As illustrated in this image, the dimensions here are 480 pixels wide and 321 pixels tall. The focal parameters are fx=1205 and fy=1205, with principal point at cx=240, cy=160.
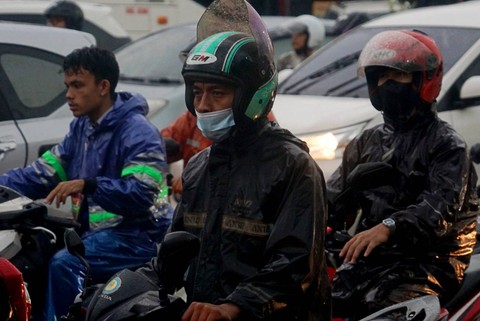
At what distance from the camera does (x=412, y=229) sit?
4.24m

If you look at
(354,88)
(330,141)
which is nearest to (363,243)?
(330,141)

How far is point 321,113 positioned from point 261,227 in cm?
483

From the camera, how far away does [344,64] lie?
9.10m

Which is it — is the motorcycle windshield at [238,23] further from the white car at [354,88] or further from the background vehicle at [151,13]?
the background vehicle at [151,13]

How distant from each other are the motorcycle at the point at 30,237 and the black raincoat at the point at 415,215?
113 cm

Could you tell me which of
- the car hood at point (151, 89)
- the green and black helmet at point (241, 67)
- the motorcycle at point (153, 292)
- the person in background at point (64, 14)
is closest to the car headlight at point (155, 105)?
the car hood at point (151, 89)

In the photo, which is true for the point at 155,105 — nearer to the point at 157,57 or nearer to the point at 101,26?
the point at 157,57

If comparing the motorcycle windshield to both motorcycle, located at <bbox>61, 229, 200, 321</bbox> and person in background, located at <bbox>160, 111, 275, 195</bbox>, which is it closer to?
motorcycle, located at <bbox>61, 229, 200, 321</bbox>

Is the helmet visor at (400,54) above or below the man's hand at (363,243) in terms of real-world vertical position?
above

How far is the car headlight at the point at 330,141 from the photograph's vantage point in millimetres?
8133

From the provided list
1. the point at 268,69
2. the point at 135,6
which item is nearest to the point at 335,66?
the point at 268,69

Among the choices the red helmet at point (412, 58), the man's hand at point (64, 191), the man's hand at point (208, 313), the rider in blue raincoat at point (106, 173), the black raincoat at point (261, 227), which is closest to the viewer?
the man's hand at point (208, 313)

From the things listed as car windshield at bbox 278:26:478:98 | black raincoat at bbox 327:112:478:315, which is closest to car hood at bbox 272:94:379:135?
car windshield at bbox 278:26:478:98

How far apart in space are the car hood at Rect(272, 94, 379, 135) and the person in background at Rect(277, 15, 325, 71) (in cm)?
275
